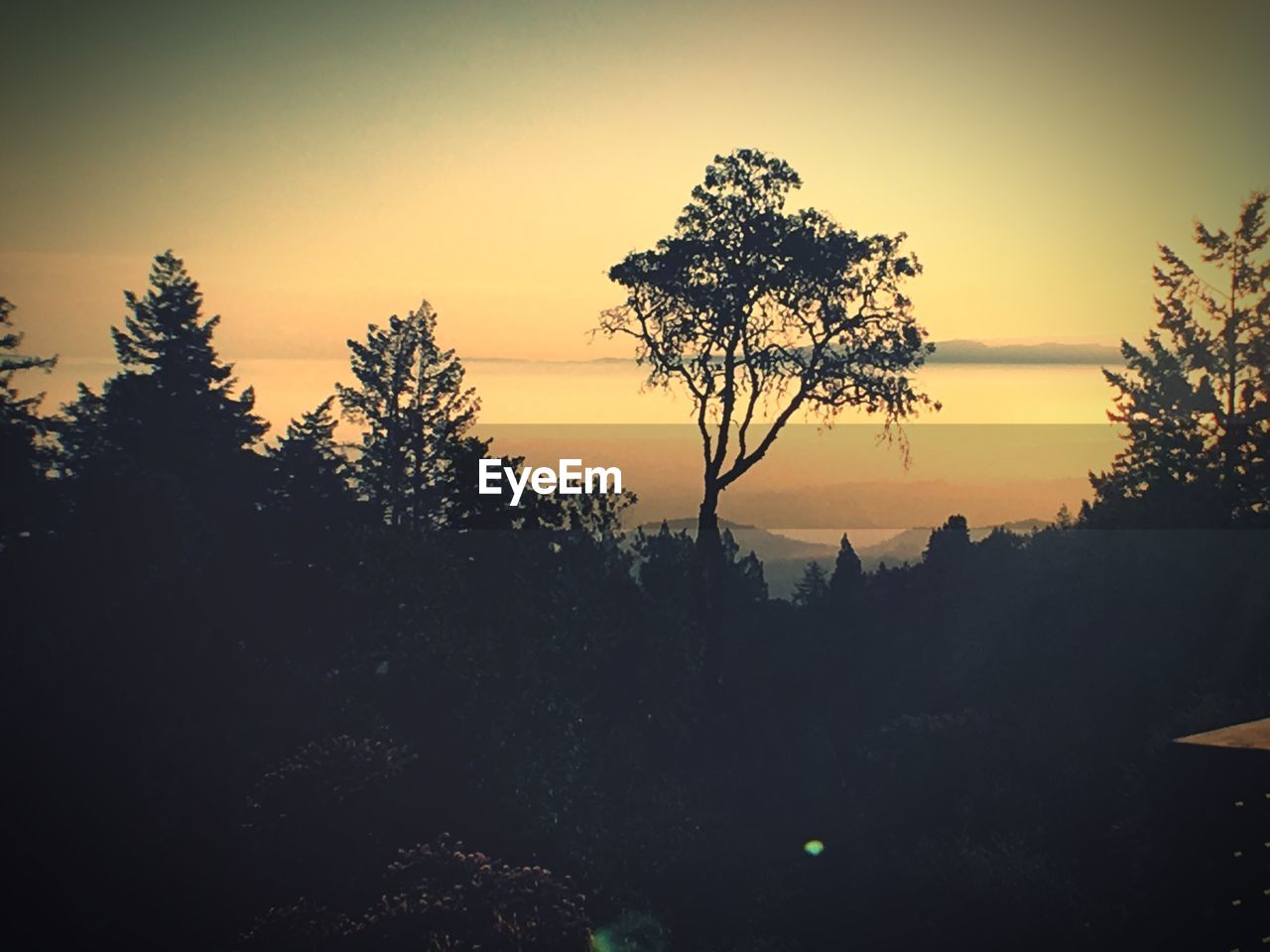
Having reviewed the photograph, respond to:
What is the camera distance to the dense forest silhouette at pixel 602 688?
60.5 feet

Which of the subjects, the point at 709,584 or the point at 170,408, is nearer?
the point at 709,584

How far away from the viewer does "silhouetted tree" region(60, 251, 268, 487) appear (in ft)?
118

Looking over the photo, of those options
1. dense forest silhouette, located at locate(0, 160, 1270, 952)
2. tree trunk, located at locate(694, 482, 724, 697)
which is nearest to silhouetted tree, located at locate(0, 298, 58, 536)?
dense forest silhouette, located at locate(0, 160, 1270, 952)

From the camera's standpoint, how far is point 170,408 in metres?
38.3

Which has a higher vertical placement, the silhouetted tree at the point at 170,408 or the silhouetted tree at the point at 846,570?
the silhouetted tree at the point at 170,408

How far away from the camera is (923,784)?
78.0 feet

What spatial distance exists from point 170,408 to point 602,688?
2124 cm

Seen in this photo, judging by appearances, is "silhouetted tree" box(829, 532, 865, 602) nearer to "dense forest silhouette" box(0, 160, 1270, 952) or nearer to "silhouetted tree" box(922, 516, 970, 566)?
"silhouetted tree" box(922, 516, 970, 566)

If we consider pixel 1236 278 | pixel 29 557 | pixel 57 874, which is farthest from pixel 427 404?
pixel 1236 278

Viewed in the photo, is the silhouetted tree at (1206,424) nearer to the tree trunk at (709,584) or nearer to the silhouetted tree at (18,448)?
the tree trunk at (709,584)

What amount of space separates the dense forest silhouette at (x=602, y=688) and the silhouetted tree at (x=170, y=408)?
A: 166 millimetres

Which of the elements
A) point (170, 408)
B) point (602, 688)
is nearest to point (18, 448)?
point (170, 408)

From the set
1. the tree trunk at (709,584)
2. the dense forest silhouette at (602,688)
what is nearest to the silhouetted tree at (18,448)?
the dense forest silhouette at (602,688)

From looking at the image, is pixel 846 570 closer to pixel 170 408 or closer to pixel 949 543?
pixel 949 543
